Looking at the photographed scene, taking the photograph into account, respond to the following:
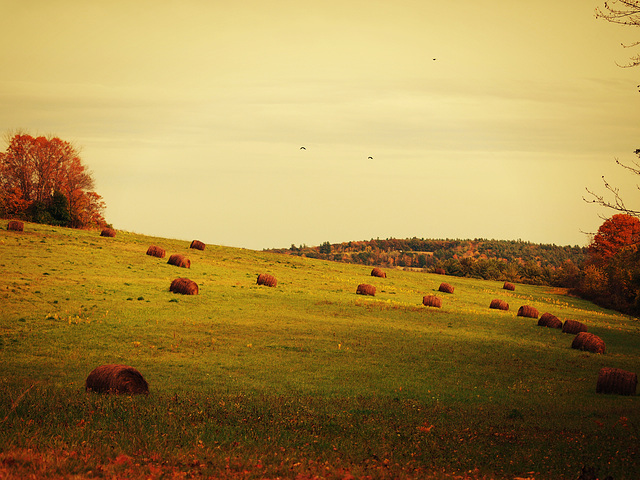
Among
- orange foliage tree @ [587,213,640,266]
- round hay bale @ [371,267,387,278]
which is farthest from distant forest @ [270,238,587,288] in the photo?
round hay bale @ [371,267,387,278]

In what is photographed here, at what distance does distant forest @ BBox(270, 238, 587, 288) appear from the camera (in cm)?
10938

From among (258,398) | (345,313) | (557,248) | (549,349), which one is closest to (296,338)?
(345,313)

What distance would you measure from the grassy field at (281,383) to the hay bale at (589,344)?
897mm

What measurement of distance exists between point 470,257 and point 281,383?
9718 cm

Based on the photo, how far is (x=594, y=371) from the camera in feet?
97.0

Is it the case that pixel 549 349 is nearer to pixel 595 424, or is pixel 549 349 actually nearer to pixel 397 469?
pixel 595 424

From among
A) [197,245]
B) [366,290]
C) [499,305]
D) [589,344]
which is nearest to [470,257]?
[499,305]

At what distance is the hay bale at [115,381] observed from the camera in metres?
17.7

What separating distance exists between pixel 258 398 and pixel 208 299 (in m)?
25.7

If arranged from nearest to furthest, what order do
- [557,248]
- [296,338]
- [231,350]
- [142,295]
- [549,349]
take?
[231,350] → [296,338] → [549,349] → [142,295] → [557,248]

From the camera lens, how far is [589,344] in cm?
3597

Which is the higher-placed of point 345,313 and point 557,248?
point 557,248

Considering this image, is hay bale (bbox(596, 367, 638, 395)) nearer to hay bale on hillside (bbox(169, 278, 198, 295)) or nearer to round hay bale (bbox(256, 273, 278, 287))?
hay bale on hillside (bbox(169, 278, 198, 295))

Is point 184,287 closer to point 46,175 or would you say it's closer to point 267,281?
point 267,281
